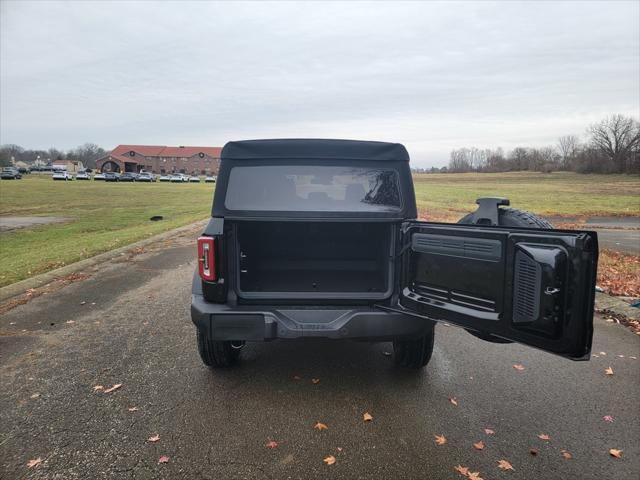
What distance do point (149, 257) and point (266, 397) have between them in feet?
23.0

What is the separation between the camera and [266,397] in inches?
128

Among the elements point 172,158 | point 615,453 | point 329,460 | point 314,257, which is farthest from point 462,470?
point 172,158

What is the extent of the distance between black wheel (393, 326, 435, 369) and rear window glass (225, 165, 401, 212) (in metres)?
1.13

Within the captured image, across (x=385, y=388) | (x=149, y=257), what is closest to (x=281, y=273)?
(x=385, y=388)

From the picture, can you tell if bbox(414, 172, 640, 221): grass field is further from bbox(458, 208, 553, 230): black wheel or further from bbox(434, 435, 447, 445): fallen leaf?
bbox(434, 435, 447, 445): fallen leaf

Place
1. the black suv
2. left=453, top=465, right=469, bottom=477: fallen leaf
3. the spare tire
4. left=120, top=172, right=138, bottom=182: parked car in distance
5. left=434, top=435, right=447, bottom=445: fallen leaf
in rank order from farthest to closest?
left=120, top=172, right=138, bottom=182: parked car in distance, the spare tire, left=434, top=435, right=447, bottom=445: fallen leaf, left=453, top=465, right=469, bottom=477: fallen leaf, the black suv

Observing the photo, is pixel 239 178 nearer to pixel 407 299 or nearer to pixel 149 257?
pixel 407 299

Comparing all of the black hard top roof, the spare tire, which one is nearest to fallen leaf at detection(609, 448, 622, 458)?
the spare tire

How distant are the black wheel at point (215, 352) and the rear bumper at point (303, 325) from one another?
46cm

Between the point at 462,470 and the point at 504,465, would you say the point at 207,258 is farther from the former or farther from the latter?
the point at 504,465

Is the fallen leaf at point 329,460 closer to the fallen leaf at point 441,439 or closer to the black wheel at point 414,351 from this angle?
the fallen leaf at point 441,439

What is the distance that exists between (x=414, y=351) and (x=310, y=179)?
171 centimetres

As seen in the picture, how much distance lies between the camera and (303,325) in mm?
3088

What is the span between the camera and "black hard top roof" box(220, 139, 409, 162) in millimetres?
3342
